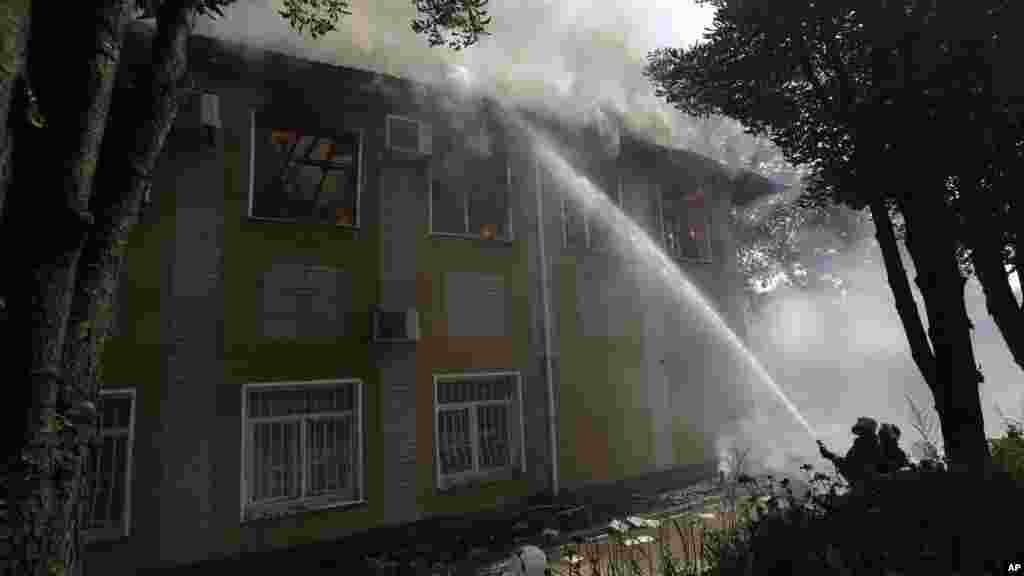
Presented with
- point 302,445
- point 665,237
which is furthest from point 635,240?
point 302,445

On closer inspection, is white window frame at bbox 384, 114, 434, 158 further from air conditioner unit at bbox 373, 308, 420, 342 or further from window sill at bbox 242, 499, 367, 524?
window sill at bbox 242, 499, 367, 524

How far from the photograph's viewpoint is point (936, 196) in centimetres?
552

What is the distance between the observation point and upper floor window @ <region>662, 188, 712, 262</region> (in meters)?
12.9

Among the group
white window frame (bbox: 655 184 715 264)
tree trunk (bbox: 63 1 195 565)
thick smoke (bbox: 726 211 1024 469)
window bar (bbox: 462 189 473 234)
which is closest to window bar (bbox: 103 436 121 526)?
tree trunk (bbox: 63 1 195 565)

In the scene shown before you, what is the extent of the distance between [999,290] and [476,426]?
305 inches

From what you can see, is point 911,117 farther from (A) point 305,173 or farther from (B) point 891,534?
(A) point 305,173

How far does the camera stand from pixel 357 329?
8.32 metres

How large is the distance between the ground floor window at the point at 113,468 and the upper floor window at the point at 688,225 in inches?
421

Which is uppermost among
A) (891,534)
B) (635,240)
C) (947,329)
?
(635,240)

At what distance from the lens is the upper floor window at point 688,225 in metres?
12.9

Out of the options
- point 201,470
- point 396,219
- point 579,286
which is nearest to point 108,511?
point 201,470

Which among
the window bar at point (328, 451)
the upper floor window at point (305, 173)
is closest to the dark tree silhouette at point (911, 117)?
the upper floor window at point (305, 173)

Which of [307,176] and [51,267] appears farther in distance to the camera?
[307,176]

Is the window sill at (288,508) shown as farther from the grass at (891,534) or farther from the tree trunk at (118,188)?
the tree trunk at (118,188)
